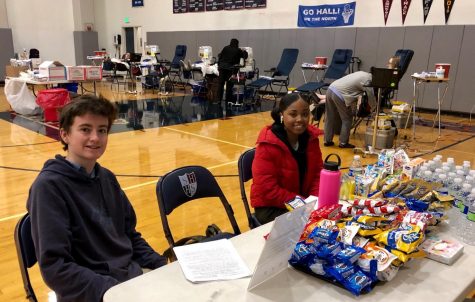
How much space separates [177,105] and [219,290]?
8.51 metres

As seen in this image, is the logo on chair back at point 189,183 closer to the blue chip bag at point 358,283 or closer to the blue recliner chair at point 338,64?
the blue chip bag at point 358,283

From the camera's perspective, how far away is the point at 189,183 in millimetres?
2117

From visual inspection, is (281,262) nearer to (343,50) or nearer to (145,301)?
(145,301)

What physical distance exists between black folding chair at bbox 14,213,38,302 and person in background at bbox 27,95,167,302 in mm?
113

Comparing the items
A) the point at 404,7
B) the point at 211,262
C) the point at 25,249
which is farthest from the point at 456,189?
the point at 404,7

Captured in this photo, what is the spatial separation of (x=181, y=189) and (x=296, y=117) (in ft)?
2.43

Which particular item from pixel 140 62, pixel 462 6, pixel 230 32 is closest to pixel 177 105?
pixel 140 62

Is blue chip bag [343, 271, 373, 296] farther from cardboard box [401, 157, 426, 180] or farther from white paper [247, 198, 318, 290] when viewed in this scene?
cardboard box [401, 157, 426, 180]

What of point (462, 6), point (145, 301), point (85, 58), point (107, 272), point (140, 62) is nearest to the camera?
point (145, 301)

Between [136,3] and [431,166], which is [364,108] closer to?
[431,166]

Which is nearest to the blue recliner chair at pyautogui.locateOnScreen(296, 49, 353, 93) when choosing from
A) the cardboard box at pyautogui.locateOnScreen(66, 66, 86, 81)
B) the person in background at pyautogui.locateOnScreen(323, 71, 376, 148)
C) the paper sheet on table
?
the person in background at pyautogui.locateOnScreen(323, 71, 376, 148)

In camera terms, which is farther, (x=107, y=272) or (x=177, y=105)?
(x=177, y=105)

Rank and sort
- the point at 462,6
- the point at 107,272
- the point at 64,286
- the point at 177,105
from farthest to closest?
the point at 177,105 → the point at 462,6 → the point at 107,272 → the point at 64,286

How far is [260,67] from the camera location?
1200 cm
